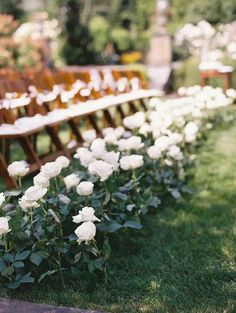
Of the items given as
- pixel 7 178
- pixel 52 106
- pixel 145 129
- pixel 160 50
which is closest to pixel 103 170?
pixel 7 178

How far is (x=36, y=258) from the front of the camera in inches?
116

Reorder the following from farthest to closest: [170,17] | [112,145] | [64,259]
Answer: [170,17] → [112,145] → [64,259]

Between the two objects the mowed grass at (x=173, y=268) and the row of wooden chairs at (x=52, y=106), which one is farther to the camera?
the row of wooden chairs at (x=52, y=106)

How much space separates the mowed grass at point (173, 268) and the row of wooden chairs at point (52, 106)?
1.45m

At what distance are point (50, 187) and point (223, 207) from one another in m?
1.51

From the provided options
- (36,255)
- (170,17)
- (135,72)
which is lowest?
(170,17)

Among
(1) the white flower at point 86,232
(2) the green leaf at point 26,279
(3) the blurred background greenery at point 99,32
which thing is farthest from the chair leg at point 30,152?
(3) the blurred background greenery at point 99,32

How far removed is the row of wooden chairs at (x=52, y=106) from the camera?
4949mm

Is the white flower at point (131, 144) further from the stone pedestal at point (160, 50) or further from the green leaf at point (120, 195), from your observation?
the stone pedestal at point (160, 50)

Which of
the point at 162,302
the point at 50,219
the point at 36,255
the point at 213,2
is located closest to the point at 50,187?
the point at 50,219

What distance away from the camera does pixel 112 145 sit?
4.56 meters

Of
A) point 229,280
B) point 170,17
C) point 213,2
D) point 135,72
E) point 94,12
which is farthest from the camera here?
point 94,12

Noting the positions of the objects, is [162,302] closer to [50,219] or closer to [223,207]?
[50,219]

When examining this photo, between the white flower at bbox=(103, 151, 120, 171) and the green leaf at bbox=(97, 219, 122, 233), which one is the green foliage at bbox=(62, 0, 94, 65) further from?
the green leaf at bbox=(97, 219, 122, 233)
